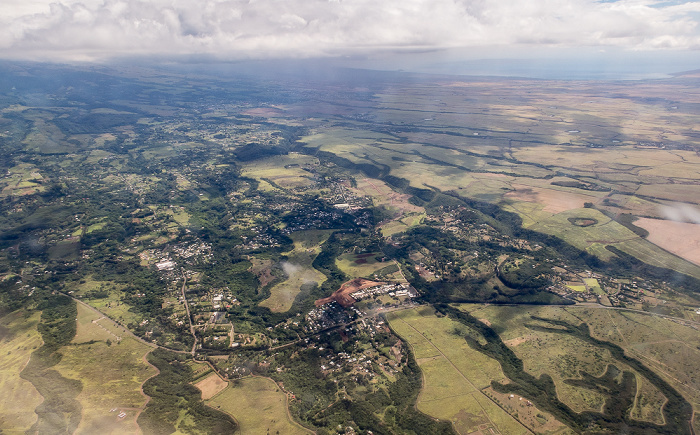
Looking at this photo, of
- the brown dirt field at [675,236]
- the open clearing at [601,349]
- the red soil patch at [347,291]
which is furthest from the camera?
the brown dirt field at [675,236]

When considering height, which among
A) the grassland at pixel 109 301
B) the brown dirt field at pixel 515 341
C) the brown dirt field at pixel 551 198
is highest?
the brown dirt field at pixel 551 198

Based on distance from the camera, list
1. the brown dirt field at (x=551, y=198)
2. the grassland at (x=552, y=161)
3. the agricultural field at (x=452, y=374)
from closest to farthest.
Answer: the agricultural field at (x=452, y=374), the grassland at (x=552, y=161), the brown dirt field at (x=551, y=198)

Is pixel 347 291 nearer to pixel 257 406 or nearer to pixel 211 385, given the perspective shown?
pixel 257 406

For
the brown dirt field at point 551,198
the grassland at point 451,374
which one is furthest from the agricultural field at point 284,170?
the grassland at point 451,374

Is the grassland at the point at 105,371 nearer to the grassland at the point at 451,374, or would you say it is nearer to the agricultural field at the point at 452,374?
the grassland at the point at 451,374

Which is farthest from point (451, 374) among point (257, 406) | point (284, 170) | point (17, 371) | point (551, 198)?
point (284, 170)

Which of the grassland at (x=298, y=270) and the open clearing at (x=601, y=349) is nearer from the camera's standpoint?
the open clearing at (x=601, y=349)

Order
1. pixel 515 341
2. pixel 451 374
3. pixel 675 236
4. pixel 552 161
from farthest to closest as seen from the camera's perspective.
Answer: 1. pixel 552 161
2. pixel 675 236
3. pixel 515 341
4. pixel 451 374
